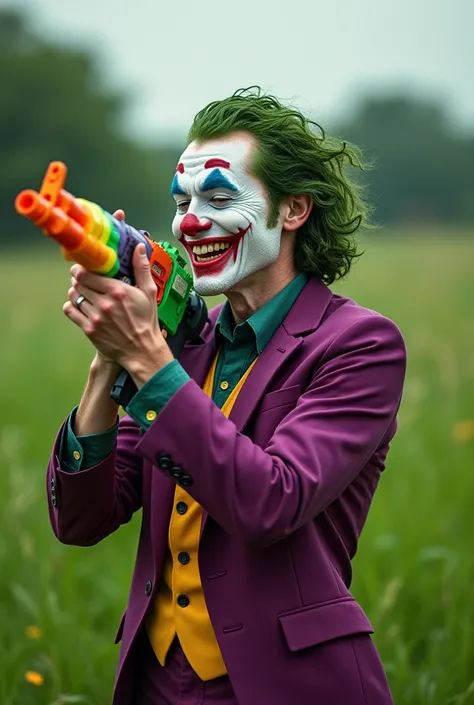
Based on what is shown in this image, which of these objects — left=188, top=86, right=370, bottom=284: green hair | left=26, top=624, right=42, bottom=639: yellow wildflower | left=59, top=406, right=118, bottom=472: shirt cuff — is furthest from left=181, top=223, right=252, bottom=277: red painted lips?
left=26, top=624, right=42, bottom=639: yellow wildflower

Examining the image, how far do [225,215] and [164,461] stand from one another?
76 centimetres

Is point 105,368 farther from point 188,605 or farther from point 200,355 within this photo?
point 188,605

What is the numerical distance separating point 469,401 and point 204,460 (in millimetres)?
5674

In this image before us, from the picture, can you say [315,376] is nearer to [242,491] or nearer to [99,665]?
[242,491]

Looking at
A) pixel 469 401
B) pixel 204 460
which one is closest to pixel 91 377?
pixel 204 460

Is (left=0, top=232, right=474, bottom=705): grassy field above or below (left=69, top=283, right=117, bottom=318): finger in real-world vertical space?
below

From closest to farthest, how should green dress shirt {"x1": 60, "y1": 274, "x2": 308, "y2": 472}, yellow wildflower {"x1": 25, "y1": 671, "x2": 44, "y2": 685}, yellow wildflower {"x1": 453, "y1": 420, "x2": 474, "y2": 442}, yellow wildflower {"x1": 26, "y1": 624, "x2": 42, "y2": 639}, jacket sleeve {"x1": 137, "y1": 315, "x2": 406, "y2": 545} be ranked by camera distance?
jacket sleeve {"x1": 137, "y1": 315, "x2": 406, "y2": 545}, green dress shirt {"x1": 60, "y1": 274, "x2": 308, "y2": 472}, yellow wildflower {"x1": 25, "y1": 671, "x2": 44, "y2": 685}, yellow wildflower {"x1": 26, "y1": 624, "x2": 42, "y2": 639}, yellow wildflower {"x1": 453, "y1": 420, "x2": 474, "y2": 442}

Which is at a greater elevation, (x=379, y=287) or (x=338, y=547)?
(x=379, y=287)

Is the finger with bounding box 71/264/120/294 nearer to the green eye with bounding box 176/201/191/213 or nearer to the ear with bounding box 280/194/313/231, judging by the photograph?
the green eye with bounding box 176/201/191/213

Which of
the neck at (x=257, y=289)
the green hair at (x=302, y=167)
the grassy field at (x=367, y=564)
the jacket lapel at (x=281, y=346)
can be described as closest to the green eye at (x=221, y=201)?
the green hair at (x=302, y=167)

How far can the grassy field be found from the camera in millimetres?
3752

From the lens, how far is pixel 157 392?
7.11 feet

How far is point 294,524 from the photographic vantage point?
7.18 ft

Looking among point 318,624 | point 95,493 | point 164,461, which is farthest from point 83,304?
point 318,624
